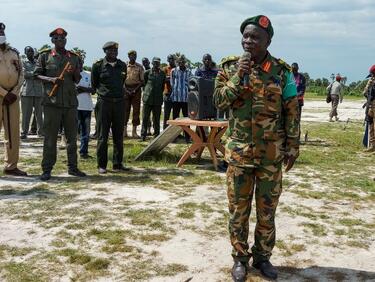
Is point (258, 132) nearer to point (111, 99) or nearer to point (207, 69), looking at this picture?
point (111, 99)

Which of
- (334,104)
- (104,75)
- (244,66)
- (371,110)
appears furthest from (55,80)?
(334,104)

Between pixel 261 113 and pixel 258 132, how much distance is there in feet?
0.48

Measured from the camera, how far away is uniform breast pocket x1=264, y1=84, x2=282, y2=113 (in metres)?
3.55

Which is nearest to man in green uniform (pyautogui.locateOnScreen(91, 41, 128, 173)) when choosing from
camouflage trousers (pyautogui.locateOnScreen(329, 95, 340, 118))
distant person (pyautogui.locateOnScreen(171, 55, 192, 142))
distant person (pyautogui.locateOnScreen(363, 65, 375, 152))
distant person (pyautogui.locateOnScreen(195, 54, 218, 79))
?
distant person (pyautogui.locateOnScreen(195, 54, 218, 79))

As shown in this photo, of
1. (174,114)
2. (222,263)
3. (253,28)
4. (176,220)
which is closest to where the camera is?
(253,28)

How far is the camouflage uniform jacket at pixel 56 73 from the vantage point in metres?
6.79

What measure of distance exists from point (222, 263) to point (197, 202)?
185 centimetres

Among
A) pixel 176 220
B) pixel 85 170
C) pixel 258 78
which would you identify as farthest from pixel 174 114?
pixel 258 78

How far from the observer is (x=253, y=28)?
347 cm

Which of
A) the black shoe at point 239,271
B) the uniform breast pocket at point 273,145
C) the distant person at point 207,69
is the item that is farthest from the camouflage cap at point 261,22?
the distant person at point 207,69

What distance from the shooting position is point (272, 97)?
356cm

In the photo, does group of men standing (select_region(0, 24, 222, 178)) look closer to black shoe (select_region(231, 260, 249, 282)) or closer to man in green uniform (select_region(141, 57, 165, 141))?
man in green uniform (select_region(141, 57, 165, 141))

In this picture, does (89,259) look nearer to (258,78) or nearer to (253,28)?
(258,78)

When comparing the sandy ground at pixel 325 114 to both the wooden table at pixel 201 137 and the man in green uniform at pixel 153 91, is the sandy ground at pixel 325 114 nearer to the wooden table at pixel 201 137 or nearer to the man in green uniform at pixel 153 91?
the man in green uniform at pixel 153 91
